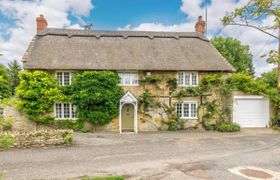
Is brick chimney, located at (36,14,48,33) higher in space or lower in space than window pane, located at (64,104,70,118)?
higher

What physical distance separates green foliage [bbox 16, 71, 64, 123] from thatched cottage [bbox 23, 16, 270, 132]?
73 centimetres

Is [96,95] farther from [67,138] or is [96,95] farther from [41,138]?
[41,138]

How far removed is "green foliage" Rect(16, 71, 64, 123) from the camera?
15.8 m

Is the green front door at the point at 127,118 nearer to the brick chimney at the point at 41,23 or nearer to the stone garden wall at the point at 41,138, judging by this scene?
the stone garden wall at the point at 41,138

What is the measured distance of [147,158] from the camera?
10.1 m

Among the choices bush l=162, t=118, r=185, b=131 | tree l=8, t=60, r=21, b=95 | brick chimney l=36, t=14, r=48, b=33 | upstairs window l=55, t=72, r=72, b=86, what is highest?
brick chimney l=36, t=14, r=48, b=33

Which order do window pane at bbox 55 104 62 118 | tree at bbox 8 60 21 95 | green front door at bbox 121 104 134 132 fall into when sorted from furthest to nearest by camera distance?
tree at bbox 8 60 21 95 < green front door at bbox 121 104 134 132 < window pane at bbox 55 104 62 118

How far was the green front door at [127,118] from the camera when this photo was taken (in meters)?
17.6

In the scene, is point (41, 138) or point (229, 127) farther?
point (229, 127)

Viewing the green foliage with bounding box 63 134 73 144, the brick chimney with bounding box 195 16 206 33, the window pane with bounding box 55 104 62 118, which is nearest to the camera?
the green foliage with bounding box 63 134 73 144

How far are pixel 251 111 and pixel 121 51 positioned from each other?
12137 mm

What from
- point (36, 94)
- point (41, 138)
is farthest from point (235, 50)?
point (41, 138)

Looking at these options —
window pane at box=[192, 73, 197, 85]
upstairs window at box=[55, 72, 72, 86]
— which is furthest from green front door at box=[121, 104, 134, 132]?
window pane at box=[192, 73, 197, 85]

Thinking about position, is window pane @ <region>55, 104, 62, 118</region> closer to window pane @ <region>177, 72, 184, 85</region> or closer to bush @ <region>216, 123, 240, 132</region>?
window pane @ <region>177, 72, 184, 85</region>
